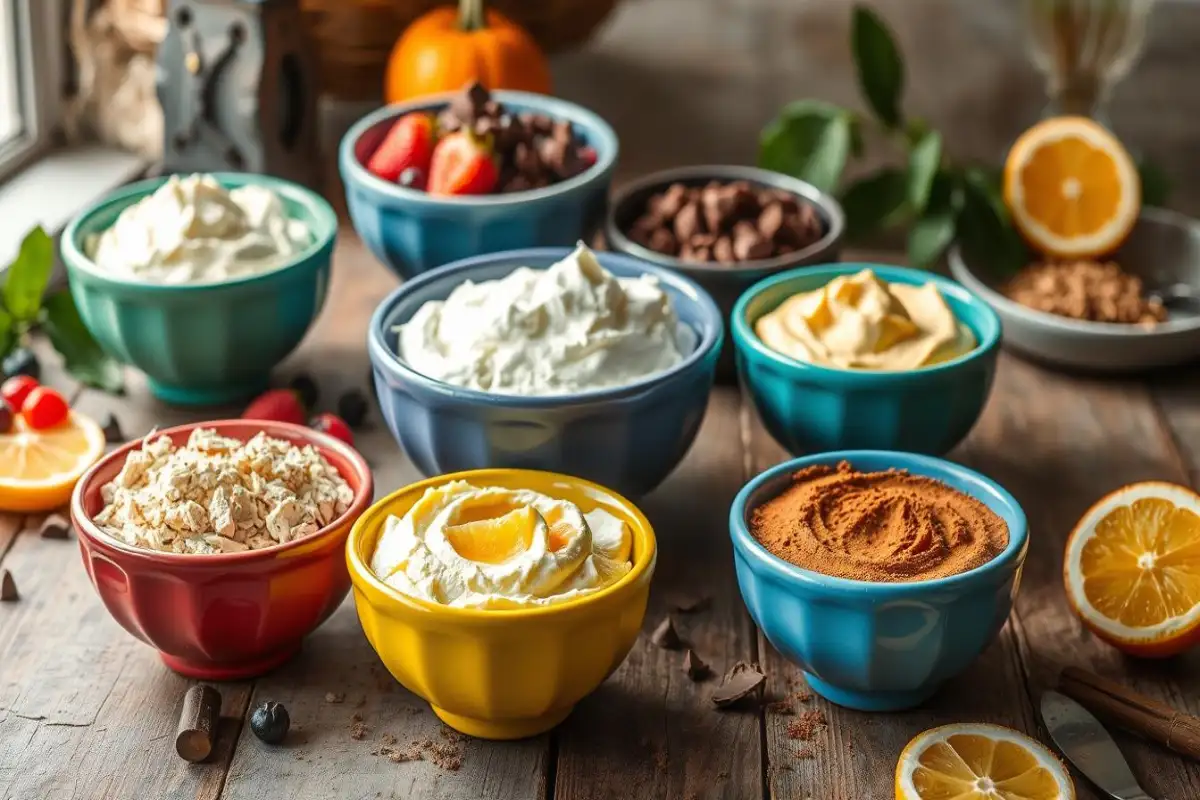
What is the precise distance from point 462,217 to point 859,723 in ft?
3.53

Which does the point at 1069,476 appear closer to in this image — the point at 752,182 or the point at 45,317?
the point at 752,182

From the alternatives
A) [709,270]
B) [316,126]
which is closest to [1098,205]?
[709,270]

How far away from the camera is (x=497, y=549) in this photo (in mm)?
1692

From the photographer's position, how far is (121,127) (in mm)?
3037

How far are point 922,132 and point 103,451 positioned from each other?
163 centimetres

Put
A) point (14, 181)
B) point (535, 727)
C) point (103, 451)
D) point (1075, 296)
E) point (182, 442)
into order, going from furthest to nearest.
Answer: point (14, 181), point (1075, 296), point (103, 451), point (182, 442), point (535, 727)

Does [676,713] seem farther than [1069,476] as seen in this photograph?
No

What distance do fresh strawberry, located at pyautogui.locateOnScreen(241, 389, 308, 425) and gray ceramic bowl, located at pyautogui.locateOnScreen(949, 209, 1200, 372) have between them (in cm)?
113

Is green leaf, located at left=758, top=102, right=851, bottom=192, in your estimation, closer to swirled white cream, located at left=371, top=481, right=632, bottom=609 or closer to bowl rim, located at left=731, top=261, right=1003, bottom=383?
bowl rim, located at left=731, top=261, right=1003, bottom=383

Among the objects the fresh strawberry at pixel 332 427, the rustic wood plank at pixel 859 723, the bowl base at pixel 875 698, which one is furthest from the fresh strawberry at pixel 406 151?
the bowl base at pixel 875 698

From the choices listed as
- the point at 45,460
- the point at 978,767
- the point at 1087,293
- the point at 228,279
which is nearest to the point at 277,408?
the point at 228,279

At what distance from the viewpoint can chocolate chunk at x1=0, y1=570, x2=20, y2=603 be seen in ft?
6.36

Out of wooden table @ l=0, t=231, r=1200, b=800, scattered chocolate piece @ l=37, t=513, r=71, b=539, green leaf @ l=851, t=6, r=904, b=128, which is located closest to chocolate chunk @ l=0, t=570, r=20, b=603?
wooden table @ l=0, t=231, r=1200, b=800

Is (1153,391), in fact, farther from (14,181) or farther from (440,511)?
(14,181)
